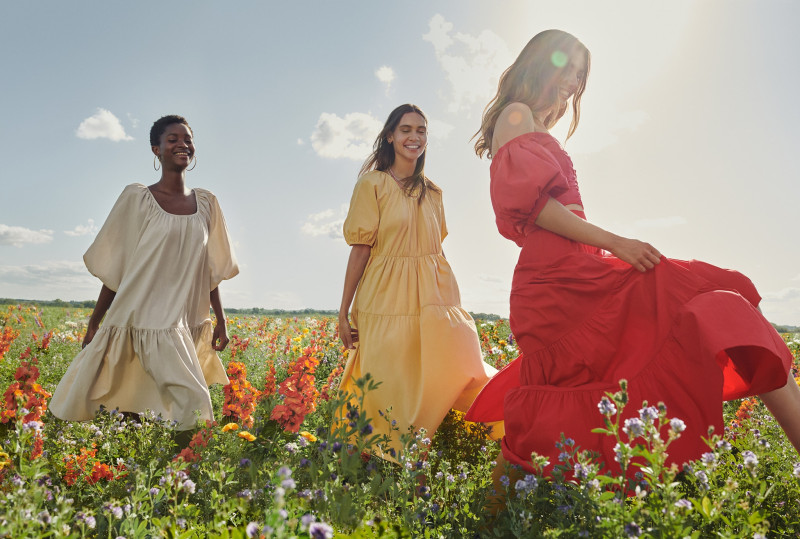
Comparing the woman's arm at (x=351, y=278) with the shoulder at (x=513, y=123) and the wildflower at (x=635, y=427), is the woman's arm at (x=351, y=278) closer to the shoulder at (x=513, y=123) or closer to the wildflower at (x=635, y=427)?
the shoulder at (x=513, y=123)

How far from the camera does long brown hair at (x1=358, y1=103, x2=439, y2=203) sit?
3.61 metres

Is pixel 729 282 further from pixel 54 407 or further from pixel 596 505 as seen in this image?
pixel 54 407

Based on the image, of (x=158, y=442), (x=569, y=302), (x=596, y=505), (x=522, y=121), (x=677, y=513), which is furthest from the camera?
(x=158, y=442)

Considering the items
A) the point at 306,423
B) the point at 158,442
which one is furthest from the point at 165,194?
the point at 306,423

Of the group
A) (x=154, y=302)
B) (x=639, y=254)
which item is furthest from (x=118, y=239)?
(x=639, y=254)

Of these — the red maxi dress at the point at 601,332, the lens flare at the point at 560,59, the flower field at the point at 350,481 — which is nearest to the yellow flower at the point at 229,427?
the flower field at the point at 350,481

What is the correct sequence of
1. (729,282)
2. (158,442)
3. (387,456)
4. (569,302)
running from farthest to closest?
(158,442)
(387,456)
(569,302)
(729,282)

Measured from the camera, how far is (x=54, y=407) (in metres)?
3.66

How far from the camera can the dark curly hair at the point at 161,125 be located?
13.3ft

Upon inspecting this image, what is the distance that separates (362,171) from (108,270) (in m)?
2.02

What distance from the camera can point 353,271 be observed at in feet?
11.5

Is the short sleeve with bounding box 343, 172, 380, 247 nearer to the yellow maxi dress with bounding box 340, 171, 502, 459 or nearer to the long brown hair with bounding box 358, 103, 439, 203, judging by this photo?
the yellow maxi dress with bounding box 340, 171, 502, 459

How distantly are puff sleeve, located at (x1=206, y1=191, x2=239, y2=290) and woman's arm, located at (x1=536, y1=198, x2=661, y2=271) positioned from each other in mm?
2626

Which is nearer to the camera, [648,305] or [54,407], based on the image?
[648,305]
